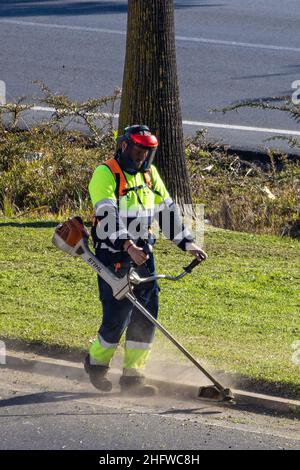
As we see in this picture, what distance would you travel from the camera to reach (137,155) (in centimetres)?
755

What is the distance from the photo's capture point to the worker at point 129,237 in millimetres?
7500

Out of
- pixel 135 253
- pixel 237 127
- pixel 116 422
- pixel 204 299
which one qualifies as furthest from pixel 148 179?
pixel 237 127

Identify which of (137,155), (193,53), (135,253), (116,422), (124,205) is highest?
(137,155)

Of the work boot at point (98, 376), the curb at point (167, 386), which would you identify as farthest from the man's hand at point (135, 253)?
the curb at point (167, 386)

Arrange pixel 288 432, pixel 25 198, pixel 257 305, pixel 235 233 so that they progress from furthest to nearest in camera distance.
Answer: pixel 25 198
pixel 235 233
pixel 257 305
pixel 288 432

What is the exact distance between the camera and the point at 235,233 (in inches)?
470

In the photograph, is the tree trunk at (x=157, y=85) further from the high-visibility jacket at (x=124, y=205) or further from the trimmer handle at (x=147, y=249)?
the trimmer handle at (x=147, y=249)

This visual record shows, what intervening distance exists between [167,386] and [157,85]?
4.42 m

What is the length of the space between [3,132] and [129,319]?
635 cm

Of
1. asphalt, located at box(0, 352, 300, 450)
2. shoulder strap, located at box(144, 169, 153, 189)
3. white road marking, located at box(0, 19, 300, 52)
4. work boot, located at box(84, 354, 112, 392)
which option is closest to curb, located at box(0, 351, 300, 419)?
asphalt, located at box(0, 352, 300, 450)

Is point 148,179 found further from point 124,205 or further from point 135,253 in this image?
point 135,253

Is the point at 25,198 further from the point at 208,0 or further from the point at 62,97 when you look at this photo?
the point at 208,0

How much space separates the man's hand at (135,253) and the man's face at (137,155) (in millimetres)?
600

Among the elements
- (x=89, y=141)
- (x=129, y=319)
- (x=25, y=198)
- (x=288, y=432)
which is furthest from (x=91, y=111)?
(x=288, y=432)
